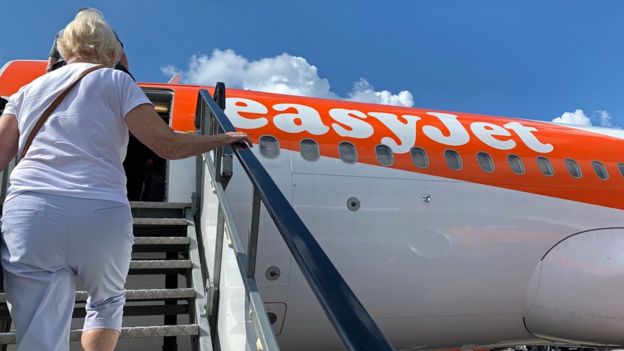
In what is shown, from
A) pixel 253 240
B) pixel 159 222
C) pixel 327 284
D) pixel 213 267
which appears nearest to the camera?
pixel 327 284

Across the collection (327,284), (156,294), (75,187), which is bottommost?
(156,294)

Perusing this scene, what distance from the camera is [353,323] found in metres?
1.09

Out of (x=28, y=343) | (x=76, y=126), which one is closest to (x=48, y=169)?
(x=76, y=126)

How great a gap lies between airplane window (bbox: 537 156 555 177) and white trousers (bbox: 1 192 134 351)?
4867 mm

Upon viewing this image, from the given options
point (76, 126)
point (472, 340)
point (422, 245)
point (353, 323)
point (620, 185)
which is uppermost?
point (620, 185)

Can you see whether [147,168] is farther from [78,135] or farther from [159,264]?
[78,135]

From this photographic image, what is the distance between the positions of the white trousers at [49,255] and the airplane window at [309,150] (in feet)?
10.1

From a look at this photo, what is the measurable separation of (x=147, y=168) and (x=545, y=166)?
4.27m

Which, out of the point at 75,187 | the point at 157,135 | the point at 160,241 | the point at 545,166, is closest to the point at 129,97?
the point at 157,135

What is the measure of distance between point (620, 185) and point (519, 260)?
1867mm

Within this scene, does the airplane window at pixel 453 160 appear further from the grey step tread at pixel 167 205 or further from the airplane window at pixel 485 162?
the grey step tread at pixel 167 205

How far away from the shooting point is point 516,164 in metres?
5.34

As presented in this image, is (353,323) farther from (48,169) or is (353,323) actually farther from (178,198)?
(178,198)

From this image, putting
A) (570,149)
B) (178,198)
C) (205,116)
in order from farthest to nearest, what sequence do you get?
(570,149) < (178,198) < (205,116)
